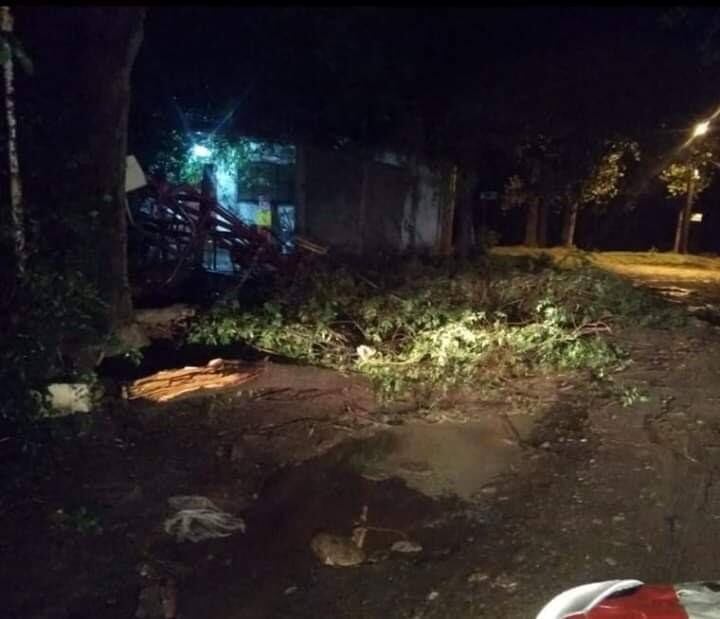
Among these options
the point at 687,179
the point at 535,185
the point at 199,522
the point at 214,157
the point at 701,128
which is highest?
the point at 701,128

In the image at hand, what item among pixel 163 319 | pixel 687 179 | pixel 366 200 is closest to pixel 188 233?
pixel 163 319

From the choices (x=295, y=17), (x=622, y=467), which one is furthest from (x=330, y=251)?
(x=622, y=467)

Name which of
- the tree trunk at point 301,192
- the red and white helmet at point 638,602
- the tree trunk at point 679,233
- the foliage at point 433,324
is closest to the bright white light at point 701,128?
the tree trunk at point 679,233

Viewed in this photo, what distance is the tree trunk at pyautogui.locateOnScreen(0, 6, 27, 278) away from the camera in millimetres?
6043

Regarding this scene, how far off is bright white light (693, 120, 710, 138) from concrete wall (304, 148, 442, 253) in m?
5.95

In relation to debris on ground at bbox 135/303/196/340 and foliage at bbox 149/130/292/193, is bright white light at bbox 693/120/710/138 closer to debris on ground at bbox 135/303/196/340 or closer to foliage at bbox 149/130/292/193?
foliage at bbox 149/130/292/193

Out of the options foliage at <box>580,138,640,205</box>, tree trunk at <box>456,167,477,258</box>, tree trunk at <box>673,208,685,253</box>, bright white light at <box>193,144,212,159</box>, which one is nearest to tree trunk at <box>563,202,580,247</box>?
foliage at <box>580,138,640,205</box>

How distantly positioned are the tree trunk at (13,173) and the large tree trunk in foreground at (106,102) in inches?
68.1

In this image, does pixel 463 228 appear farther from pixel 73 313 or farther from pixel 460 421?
pixel 73 313

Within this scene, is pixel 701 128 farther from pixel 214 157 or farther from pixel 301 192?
pixel 214 157

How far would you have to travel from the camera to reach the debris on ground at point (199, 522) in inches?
200

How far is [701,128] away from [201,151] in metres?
10.7

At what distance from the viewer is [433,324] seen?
31.0 ft

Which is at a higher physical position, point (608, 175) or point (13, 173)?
point (608, 175)
